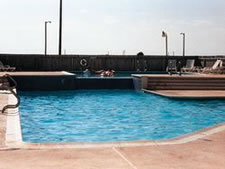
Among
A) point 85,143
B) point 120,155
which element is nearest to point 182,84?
point 85,143

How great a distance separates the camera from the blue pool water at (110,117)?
9703 mm

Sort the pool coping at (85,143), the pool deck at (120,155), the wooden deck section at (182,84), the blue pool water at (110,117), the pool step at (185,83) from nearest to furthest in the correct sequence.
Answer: the pool deck at (120,155)
the pool coping at (85,143)
the blue pool water at (110,117)
the wooden deck section at (182,84)
the pool step at (185,83)

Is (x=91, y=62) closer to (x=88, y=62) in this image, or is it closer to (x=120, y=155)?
(x=88, y=62)

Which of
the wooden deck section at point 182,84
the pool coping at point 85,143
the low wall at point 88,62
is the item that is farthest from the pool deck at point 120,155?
the low wall at point 88,62

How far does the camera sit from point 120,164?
510 cm

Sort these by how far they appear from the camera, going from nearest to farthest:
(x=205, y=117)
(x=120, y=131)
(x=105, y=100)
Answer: (x=120, y=131) → (x=205, y=117) → (x=105, y=100)

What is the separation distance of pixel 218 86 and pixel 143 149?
50.4ft

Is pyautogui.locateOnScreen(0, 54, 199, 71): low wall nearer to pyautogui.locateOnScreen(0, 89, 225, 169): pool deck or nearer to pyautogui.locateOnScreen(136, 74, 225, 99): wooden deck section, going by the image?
pyautogui.locateOnScreen(136, 74, 225, 99): wooden deck section

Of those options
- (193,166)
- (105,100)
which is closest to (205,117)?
(105,100)

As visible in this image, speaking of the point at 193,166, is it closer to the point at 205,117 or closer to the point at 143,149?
the point at 143,149

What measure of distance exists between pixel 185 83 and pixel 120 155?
15.3 m

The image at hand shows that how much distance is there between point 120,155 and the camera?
18.3 ft

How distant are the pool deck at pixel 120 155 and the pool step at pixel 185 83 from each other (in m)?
13.5

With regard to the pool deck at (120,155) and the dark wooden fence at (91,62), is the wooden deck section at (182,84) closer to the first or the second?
the dark wooden fence at (91,62)
